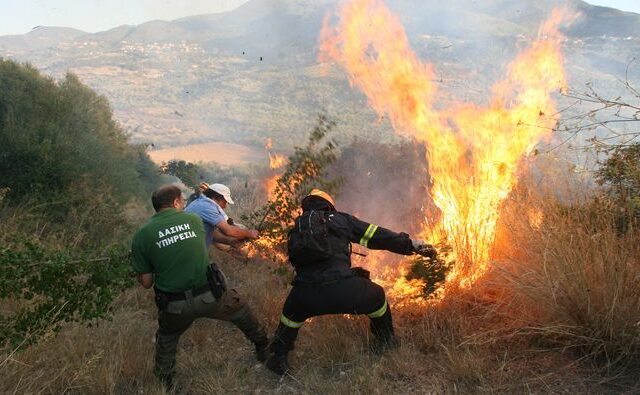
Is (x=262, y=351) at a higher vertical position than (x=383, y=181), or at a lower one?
higher

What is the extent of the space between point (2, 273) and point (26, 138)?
30.7 feet

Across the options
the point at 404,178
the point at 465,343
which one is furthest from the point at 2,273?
the point at 404,178

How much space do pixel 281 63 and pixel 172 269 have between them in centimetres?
5909

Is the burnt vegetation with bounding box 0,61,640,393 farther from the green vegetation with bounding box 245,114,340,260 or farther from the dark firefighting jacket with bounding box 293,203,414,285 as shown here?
the dark firefighting jacket with bounding box 293,203,414,285

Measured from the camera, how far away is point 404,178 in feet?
48.5

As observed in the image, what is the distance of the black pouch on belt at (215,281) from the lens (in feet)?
14.2

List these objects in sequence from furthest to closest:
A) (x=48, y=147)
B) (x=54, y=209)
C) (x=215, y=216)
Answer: (x=48, y=147), (x=54, y=209), (x=215, y=216)

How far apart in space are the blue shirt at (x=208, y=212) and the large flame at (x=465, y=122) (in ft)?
8.19

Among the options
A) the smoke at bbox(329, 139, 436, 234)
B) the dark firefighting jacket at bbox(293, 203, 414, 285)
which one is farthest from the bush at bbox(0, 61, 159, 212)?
the dark firefighting jacket at bbox(293, 203, 414, 285)

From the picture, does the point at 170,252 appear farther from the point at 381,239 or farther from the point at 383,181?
the point at 383,181

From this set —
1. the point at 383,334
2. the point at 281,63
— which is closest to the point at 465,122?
the point at 383,334

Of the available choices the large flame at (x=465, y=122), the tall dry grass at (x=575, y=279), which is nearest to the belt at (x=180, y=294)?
the large flame at (x=465, y=122)

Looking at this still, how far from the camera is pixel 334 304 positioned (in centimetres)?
420

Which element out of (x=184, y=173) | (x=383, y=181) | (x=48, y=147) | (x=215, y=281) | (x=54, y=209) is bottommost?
(x=184, y=173)
